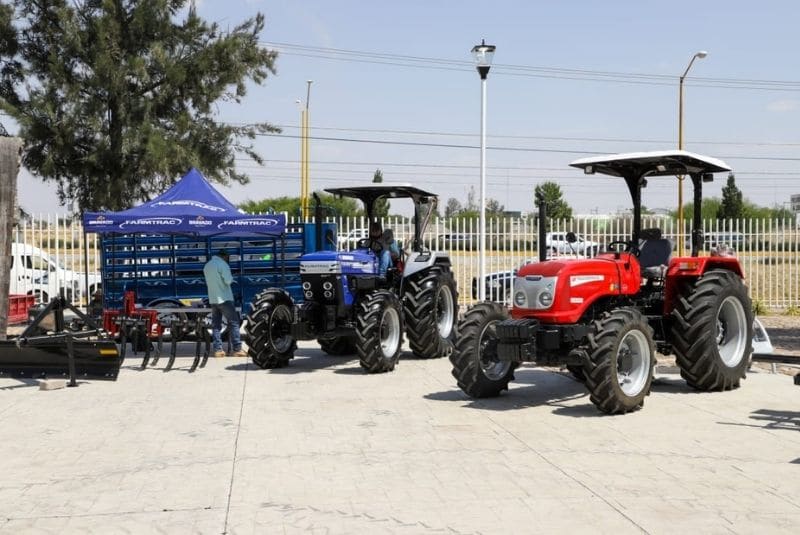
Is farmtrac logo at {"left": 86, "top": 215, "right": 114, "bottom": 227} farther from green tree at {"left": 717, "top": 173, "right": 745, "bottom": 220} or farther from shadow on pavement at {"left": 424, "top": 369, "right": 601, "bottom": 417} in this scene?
green tree at {"left": 717, "top": 173, "right": 745, "bottom": 220}

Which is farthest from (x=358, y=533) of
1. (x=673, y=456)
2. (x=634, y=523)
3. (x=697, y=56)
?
(x=697, y=56)

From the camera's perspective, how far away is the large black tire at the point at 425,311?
47.2 ft

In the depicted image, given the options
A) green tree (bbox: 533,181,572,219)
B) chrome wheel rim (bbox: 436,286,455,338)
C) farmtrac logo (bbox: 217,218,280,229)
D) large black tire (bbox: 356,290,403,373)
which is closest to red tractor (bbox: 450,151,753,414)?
large black tire (bbox: 356,290,403,373)

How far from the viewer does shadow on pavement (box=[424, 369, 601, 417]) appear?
1012 centimetres

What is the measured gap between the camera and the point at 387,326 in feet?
44.3

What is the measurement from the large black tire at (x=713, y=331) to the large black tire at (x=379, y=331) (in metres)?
3.79

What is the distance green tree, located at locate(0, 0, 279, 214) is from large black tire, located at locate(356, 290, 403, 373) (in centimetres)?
950

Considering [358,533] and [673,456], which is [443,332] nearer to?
[673,456]

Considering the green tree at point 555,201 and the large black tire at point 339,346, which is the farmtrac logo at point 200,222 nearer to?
the large black tire at point 339,346

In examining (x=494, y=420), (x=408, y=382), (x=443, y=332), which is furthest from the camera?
(x=443, y=332)

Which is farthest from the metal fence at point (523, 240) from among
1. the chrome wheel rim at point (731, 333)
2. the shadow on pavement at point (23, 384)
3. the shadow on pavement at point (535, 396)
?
the chrome wheel rim at point (731, 333)

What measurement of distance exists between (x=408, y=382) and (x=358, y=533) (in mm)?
6603

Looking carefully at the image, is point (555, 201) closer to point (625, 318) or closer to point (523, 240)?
point (523, 240)

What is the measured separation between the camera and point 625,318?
967cm
